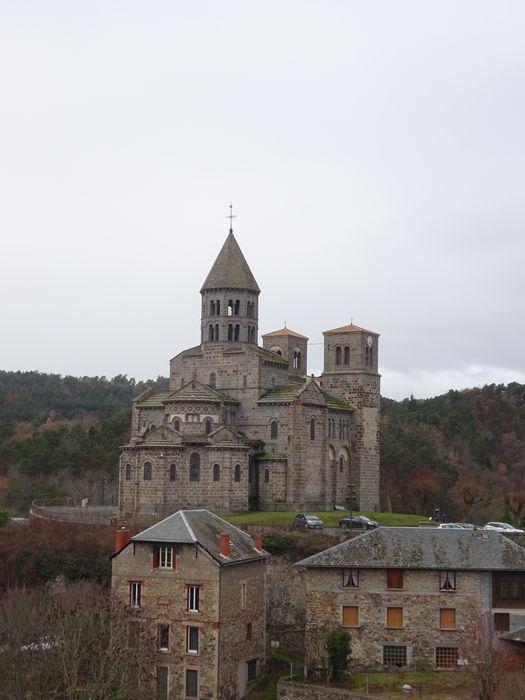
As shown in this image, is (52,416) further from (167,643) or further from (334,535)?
(167,643)

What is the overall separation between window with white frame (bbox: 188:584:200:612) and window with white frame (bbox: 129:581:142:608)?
252 cm

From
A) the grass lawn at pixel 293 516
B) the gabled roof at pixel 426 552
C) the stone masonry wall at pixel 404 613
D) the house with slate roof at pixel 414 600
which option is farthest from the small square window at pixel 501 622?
the grass lawn at pixel 293 516

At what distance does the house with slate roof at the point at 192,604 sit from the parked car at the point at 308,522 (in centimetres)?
1591

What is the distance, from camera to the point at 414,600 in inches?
1975

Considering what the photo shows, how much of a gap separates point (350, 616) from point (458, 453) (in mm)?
94550

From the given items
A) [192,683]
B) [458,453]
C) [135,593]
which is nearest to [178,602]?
[135,593]

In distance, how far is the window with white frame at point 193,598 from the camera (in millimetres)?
49812

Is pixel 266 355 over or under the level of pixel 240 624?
over

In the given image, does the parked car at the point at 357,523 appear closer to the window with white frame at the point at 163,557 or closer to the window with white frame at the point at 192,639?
the window with white frame at the point at 163,557

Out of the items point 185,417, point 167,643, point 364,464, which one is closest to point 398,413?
point 364,464

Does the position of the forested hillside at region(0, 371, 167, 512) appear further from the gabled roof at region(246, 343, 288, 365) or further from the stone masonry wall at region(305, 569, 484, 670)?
the stone masonry wall at region(305, 569, 484, 670)

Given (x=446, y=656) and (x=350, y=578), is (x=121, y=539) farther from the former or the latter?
(x=446, y=656)

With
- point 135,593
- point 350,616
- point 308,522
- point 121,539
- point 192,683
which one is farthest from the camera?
point 308,522

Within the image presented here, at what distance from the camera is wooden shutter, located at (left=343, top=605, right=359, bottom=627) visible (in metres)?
50.6
